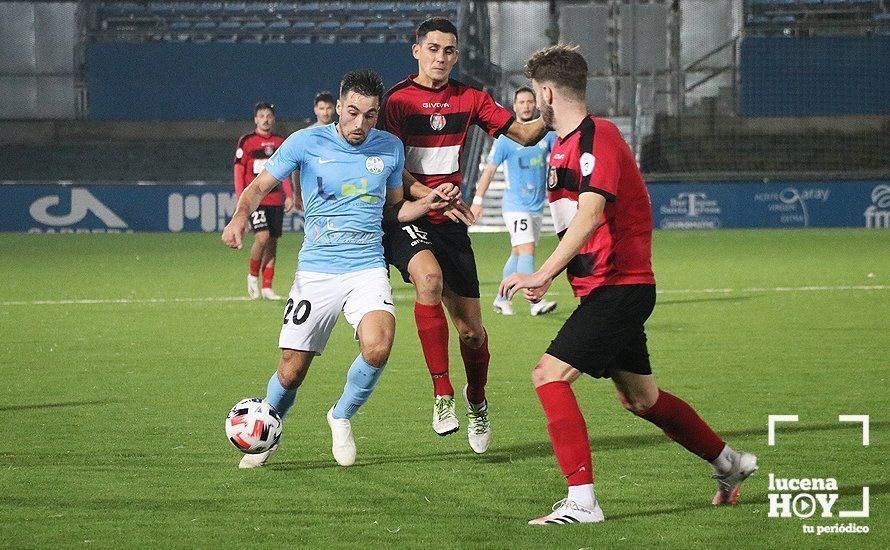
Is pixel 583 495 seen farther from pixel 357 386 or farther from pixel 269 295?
pixel 269 295

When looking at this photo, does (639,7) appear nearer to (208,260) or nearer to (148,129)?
(148,129)

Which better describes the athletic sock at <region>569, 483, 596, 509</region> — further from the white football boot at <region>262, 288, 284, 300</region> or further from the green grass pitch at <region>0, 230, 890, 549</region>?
the white football boot at <region>262, 288, 284, 300</region>

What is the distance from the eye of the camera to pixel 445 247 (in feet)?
24.0

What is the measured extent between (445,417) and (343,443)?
Answer: 2.16ft

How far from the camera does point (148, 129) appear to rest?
1387 inches

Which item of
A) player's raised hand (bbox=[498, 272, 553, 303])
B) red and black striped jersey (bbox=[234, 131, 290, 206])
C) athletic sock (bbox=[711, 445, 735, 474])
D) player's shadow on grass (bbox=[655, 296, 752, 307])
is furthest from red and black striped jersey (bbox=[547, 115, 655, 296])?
red and black striped jersey (bbox=[234, 131, 290, 206])

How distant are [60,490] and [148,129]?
99.9ft

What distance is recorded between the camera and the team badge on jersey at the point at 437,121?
7324 mm

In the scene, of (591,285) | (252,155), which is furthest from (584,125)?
(252,155)

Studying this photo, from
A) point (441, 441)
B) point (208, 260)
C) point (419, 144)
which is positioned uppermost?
point (419, 144)

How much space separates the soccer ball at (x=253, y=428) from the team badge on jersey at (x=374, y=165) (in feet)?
4.25

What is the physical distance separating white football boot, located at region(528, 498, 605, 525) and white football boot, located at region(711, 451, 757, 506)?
632 millimetres

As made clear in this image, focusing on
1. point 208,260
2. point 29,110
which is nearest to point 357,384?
point 208,260

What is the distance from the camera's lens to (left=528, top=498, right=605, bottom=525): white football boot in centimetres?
511
